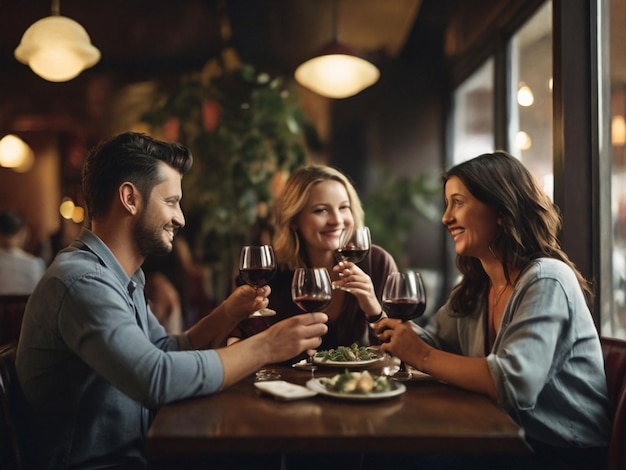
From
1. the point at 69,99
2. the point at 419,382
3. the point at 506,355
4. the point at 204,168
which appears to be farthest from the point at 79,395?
the point at 69,99

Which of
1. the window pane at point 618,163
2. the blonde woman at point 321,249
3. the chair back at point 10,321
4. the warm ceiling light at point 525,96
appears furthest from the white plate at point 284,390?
the warm ceiling light at point 525,96

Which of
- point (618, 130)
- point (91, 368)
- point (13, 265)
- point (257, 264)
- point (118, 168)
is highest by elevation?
point (618, 130)

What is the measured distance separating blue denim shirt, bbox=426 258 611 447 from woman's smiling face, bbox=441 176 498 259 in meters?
0.23

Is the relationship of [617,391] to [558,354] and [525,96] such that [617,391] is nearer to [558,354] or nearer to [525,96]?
[558,354]

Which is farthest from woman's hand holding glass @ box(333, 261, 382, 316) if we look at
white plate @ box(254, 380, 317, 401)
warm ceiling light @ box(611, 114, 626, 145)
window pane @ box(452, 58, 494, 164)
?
window pane @ box(452, 58, 494, 164)

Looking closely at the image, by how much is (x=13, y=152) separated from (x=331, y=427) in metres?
5.98

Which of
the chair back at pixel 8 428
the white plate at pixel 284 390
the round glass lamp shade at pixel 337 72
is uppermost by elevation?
the round glass lamp shade at pixel 337 72

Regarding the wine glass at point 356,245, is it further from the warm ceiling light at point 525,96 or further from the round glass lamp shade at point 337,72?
the round glass lamp shade at point 337,72

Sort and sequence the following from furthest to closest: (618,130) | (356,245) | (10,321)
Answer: (10,321) → (618,130) → (356,245)

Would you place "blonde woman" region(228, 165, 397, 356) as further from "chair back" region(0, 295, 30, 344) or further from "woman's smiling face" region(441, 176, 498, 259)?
"chair back" region(0, 295, 30, 344)

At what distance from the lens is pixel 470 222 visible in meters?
2.00

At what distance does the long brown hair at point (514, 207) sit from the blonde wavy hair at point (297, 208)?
90cm

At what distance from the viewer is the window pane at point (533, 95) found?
3182 mm

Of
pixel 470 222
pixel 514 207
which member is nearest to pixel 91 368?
pixel 470 222
